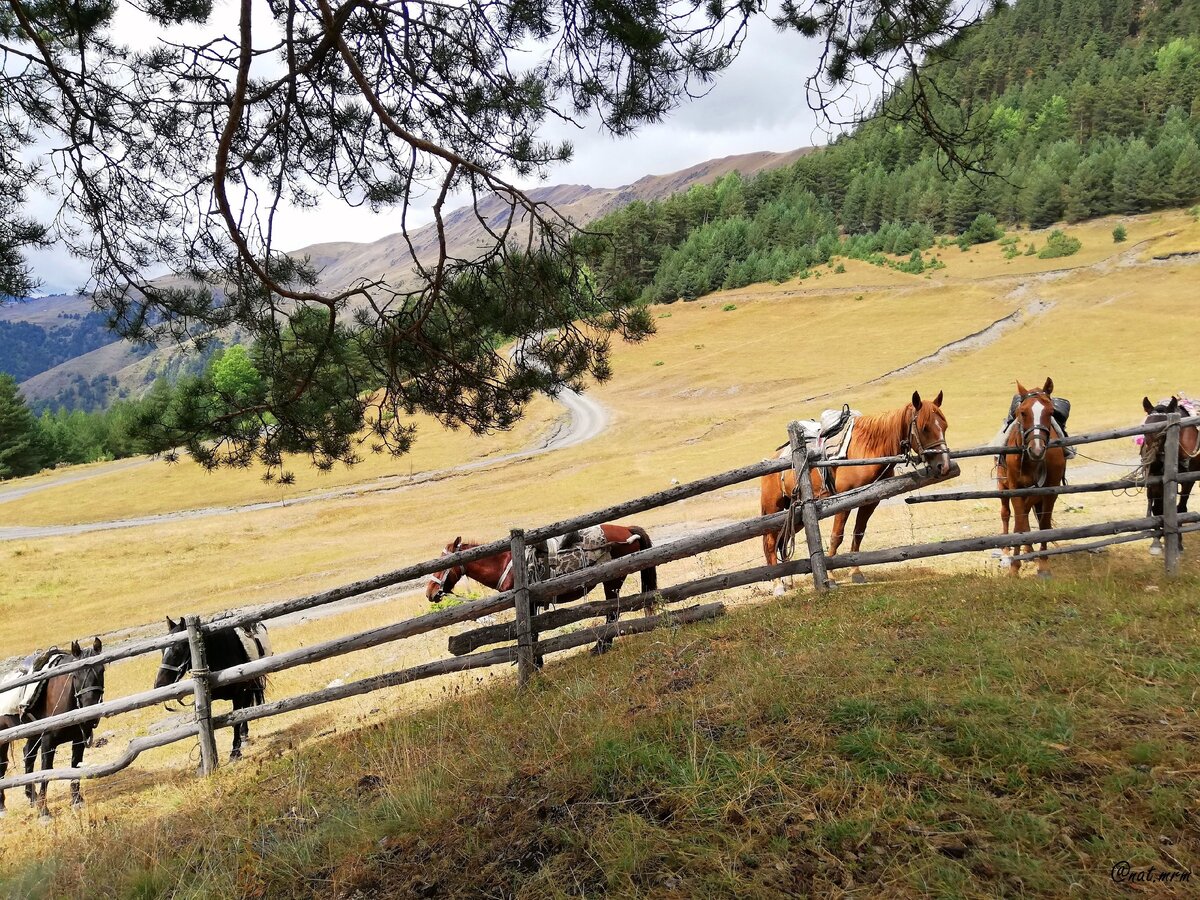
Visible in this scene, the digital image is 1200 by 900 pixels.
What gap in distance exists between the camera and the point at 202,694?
6148mm

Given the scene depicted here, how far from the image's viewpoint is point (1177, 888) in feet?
6.41

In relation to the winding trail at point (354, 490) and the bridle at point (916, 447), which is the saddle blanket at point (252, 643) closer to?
the bridle at point (916, 447)

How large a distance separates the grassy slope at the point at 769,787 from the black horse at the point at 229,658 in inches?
108

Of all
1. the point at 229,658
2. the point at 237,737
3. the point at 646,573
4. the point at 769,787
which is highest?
the point at 769,787

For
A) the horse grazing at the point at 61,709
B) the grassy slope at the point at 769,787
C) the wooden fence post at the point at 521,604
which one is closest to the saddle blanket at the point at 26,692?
the horse grazing at the point at 61,709

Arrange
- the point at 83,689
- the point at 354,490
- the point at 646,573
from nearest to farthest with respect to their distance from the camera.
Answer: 1. the point at 83,689
2. the point at 646,573
3. the point at 354,490

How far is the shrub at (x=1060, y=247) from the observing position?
174ft

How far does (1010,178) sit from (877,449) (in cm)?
5710

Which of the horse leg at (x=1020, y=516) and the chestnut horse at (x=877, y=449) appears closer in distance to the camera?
the chestnut horse at (x=877, y=449)

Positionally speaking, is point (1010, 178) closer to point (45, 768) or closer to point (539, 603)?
point (539, 603)

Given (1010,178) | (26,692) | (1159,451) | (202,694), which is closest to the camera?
(202,694)

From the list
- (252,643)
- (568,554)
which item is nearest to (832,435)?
(568,554)

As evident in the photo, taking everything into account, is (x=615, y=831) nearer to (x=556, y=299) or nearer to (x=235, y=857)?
(x=235, y=857)

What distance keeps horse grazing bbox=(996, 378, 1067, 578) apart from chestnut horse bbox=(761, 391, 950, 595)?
0.89 m
